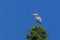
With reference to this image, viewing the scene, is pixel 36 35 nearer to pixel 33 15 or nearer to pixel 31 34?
pixel 31 34

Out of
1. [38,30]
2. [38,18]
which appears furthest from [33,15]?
[38,30]

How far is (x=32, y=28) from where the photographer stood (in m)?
8.41

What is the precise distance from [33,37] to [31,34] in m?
0.19

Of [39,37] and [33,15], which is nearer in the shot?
[39,37]

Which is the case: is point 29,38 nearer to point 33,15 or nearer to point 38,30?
point 38,30

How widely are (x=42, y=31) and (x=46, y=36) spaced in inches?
13.2

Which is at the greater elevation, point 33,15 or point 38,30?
point 33,15

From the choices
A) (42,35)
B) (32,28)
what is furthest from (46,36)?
(32,28)

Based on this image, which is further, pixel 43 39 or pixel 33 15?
pixel 33 15

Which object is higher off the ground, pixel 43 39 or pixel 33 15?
pixel 33 15

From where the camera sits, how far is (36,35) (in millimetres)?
8203

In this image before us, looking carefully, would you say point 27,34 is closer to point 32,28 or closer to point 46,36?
point 32,28

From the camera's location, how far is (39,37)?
27.1ft

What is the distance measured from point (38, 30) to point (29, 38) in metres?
0.57
